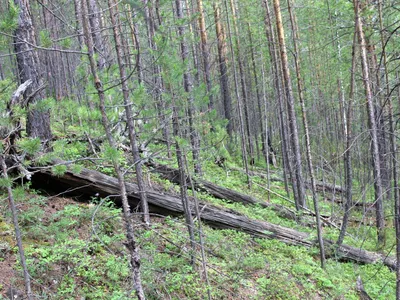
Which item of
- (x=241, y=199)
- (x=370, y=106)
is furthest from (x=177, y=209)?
(x=370, y=106)

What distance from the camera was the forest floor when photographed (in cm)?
427

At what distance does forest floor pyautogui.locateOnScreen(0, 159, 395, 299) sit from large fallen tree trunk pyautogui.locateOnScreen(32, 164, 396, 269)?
212 mm

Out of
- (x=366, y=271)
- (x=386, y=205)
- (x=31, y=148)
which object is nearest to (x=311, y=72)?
(x=386, y=205)

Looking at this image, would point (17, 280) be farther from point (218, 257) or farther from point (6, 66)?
point (6, 66)

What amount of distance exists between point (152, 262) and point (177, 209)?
173 cm

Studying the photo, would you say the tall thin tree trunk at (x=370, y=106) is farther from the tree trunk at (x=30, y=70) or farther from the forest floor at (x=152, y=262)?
the tree trunk at (x=30, y=70)

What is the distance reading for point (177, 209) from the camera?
22.0 feet

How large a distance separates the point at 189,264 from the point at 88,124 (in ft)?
9.37

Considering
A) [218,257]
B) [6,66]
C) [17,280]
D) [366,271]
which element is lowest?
[366,271]

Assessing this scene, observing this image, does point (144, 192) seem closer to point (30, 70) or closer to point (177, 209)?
point (177, 209)

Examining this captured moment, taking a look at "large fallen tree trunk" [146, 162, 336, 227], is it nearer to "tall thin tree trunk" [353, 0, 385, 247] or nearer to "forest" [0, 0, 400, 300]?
"forest" [0, 0, 400, 300]

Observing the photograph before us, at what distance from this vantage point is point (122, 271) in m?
4.74

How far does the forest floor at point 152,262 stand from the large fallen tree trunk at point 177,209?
0.21m

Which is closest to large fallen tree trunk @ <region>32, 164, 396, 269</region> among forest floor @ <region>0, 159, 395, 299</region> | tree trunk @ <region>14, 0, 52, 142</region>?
forest floor @ <region>0, 159, 395, 299</region>
